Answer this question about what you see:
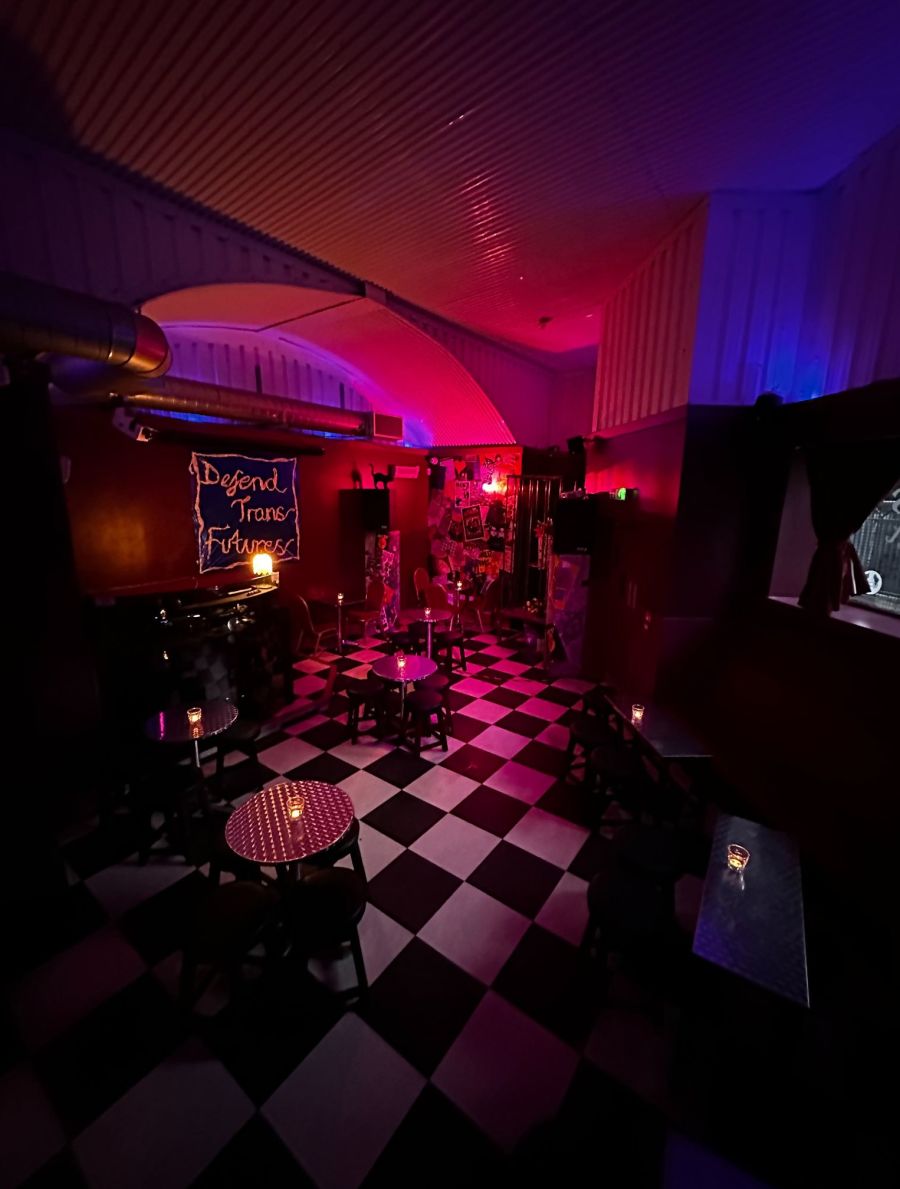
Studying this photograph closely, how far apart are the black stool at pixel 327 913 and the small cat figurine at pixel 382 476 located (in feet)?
21.0

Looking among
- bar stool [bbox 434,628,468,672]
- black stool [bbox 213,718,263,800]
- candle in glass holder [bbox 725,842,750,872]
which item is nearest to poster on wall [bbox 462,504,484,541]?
bar stool [bbox 434,628,468,672]

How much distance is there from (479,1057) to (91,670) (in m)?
3.40

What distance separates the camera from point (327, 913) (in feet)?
7.42

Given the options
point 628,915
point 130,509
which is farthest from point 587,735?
point 130,509

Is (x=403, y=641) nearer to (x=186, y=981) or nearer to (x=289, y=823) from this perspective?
(x=289, y=823)

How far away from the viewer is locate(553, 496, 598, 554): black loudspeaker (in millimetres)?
5582

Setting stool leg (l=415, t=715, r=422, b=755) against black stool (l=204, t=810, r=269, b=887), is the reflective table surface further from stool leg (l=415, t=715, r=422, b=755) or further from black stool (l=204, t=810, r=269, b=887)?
stool leg (l=415, t=715, r=422, b=755)

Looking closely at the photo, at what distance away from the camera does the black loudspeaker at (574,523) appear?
18.3ft

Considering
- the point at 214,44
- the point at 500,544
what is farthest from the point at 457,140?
the point at 500,544

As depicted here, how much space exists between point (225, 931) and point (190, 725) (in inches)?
66.9

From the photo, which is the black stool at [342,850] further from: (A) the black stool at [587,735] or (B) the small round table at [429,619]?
(B) the small round table at [429,619]

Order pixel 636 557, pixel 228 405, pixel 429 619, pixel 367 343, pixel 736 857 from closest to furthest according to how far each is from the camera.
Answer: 1. pixel 736 857
2. pixel 636 557
3. pixel 228 405
4. pixel 429 619
5. pixel 367 343

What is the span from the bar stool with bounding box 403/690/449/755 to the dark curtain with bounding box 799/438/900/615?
9.60ft

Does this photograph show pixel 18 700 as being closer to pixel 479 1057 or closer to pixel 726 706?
pixel 479 1057
